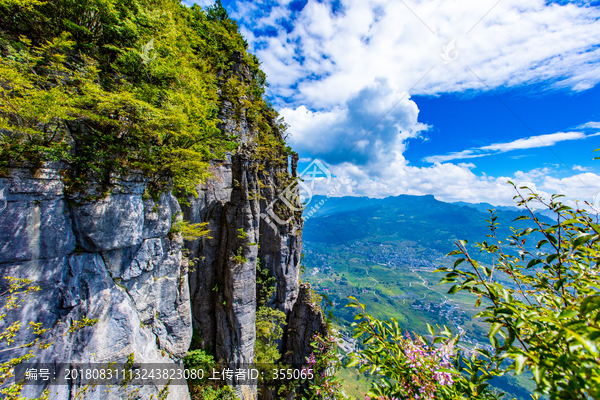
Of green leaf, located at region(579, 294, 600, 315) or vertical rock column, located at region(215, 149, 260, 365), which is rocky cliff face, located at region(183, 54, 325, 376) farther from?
green leaf, located at region(579, 294, 600, 315)

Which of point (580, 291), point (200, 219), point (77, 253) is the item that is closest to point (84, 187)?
point (77, 253)

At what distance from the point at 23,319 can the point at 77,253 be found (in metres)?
2.06

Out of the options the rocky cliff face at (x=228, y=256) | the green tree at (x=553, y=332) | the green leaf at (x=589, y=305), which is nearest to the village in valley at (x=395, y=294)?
the rocky cliff face at (x=228, y=256)

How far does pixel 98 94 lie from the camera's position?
7602 mm

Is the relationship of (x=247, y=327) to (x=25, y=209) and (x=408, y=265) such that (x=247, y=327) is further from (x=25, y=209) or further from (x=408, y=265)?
(x=408, y=265)

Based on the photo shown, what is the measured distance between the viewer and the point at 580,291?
2660mm

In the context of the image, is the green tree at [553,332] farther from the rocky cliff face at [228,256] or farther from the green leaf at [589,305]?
the rocky cliff face at [228,256]

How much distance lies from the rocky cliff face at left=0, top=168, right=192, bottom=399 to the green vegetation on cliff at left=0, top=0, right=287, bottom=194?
2.67 feet

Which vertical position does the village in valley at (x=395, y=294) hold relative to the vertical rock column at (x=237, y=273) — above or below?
below

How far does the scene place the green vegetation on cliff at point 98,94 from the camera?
6.59m

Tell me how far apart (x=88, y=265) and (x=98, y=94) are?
19.7 feet

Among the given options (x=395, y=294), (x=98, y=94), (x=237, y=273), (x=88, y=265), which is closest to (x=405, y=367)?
(x=88, y=265)

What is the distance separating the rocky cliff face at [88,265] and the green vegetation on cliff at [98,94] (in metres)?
0.81

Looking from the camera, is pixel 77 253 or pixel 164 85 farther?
pixel 164 85
